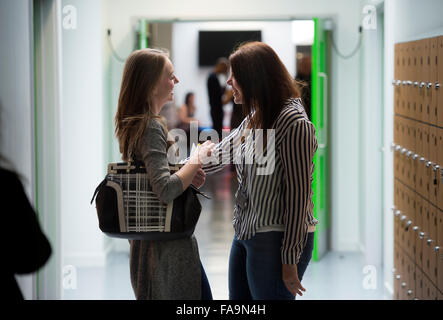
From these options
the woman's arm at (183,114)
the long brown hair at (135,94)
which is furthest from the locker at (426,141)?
the woman's arm at (183,114)

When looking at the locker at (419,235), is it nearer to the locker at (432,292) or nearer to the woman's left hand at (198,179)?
the locker at (432,292)

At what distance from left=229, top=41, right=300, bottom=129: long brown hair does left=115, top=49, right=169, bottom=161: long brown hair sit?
0.24 meters

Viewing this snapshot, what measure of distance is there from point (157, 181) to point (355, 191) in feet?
13.1

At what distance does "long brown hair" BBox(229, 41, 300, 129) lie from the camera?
79.7 inches

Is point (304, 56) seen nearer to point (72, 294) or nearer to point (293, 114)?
point (72, 294)

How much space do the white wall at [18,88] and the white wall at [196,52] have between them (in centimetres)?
807

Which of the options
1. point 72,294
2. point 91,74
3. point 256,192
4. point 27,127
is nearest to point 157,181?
point 256,192

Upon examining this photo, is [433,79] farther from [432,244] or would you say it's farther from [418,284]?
[418,284]

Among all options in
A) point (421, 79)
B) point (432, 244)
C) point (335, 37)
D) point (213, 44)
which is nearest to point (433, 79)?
point (421, 79)

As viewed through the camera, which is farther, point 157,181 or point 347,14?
point 347,14

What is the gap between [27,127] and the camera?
3080 mm

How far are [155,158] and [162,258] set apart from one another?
30 cm

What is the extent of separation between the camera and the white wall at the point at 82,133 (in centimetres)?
523

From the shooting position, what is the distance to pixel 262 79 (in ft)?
6.68
